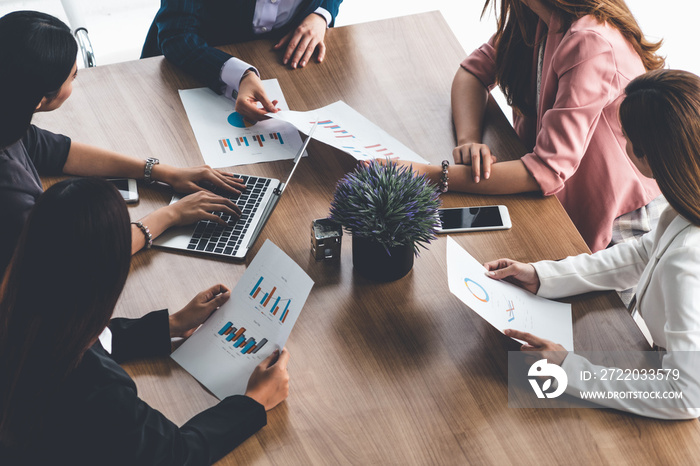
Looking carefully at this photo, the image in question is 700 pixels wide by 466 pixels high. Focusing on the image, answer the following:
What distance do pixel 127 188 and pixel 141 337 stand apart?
48cm

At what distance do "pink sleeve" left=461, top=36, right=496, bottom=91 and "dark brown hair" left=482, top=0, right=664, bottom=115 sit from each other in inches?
0.9

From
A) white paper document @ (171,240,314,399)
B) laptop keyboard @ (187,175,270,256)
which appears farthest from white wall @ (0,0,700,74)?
white paper document @ (171,240,314,399)

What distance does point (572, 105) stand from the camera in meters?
1.51

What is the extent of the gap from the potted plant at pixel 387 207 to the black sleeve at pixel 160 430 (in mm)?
378

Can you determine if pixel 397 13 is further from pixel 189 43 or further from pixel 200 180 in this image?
pixel 200 180

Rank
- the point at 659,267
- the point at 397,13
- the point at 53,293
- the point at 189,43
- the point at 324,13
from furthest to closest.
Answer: the point at 397,13, the point at 324,13, the point at 189,43, the point at 659,267, the point at 53,293

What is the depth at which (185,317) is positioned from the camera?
1257 millimetres

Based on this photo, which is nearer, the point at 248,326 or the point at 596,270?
the point at 248,326

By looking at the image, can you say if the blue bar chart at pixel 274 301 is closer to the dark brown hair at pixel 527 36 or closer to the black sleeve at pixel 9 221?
the black sleeve at pixel 9 221

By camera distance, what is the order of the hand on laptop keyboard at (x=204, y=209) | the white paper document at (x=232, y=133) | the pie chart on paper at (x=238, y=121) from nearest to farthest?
the hand on laptop keyboard at (x=204, y=209), the white paper document at (x=232, y=133), the pie chart on paper at (x=238, y=121)

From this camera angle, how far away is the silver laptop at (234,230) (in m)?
1.43

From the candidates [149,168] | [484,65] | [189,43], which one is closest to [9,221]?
[149,168]

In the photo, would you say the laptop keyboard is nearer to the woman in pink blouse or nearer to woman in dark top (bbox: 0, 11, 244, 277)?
woman in dark top (bbox: 0, 11, 244, 277)

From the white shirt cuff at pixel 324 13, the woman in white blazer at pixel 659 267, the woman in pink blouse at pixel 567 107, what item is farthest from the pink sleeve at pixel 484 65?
the woman in white blazer at pixel 659 267
